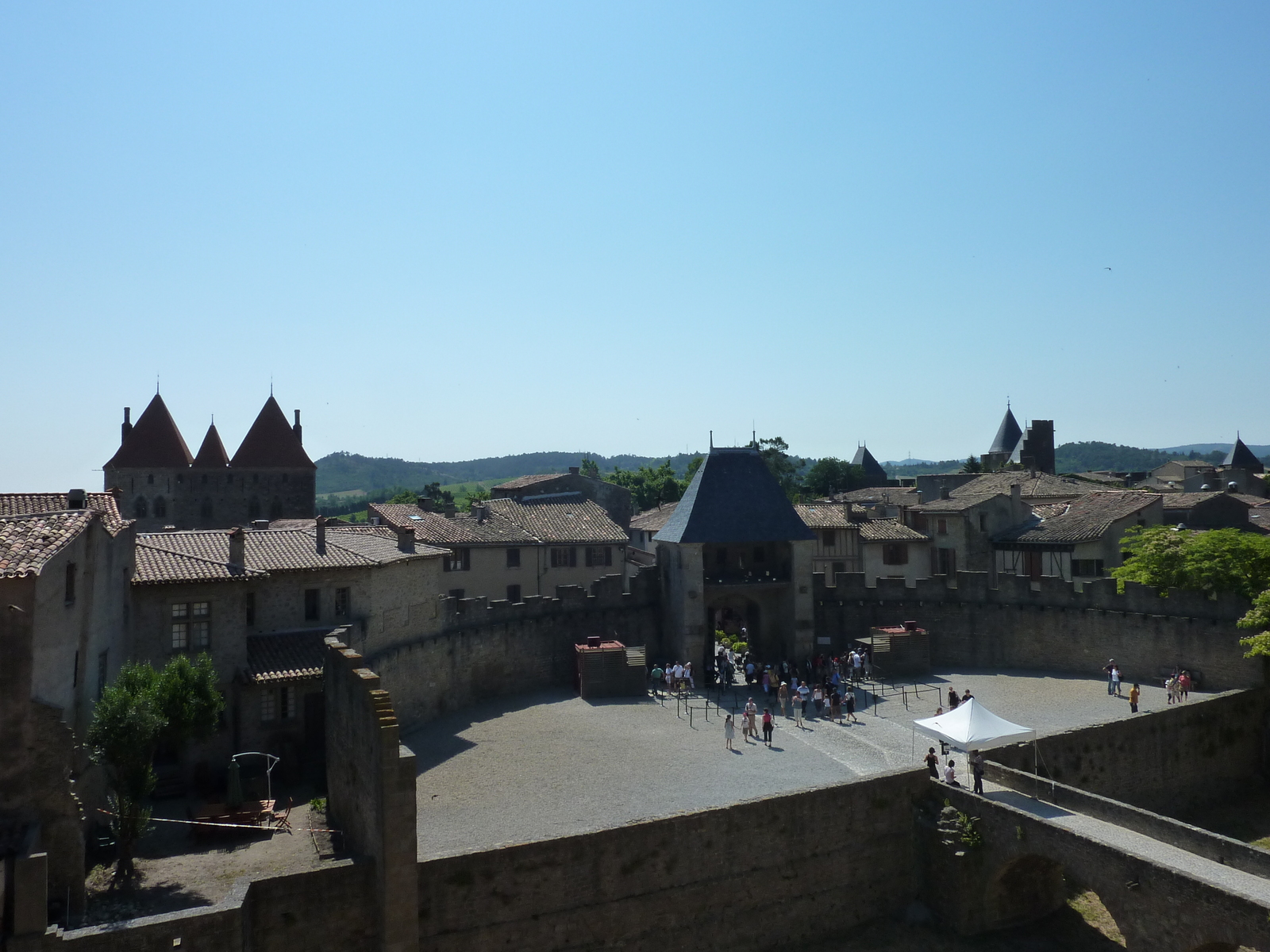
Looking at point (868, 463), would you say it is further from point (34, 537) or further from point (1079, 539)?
point (34, 537)

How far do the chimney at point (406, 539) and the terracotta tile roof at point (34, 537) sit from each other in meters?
13.4

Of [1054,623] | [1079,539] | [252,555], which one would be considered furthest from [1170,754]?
[252,555]

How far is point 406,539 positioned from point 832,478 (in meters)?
69.8

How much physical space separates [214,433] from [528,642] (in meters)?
50.1

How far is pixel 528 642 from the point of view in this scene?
3722 centimetres

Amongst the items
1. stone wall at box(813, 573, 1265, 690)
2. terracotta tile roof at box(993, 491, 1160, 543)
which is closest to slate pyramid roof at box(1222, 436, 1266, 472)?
terracotta tile roof at box(993, 491, 1160, 543)

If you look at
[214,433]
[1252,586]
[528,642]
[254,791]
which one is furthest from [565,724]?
[214,433]

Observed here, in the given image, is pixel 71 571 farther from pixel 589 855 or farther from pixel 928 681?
pixel 928 681

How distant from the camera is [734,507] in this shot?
3975cm

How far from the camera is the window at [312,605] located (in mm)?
29547

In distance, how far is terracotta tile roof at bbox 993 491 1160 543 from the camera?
145ft

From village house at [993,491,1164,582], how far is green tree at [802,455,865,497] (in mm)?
48129

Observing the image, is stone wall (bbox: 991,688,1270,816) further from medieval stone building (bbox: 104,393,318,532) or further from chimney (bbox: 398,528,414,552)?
medieval stone building (bbox: 104,393,318,532)

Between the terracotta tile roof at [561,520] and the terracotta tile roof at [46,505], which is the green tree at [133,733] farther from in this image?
the terracotta tile roof at [561,520]
